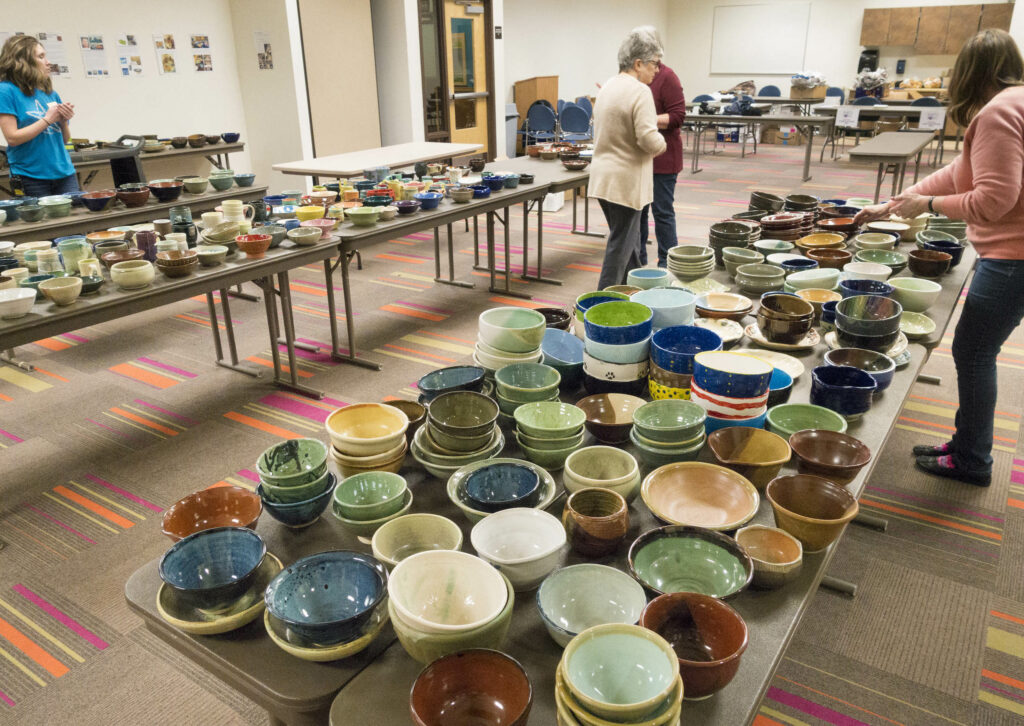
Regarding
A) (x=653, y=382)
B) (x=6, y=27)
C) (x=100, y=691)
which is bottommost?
(x=100, y=691)

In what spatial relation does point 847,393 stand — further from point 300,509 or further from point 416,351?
point 416,351

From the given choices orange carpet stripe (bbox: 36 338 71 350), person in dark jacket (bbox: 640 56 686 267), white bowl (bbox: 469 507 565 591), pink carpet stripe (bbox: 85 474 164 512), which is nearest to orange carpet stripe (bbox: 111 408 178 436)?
pink carpet stripe (bbox: 85 474 164 512)

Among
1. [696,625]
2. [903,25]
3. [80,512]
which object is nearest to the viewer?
[696,625]

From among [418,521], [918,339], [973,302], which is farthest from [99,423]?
[973,302]

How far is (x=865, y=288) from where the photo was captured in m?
2.31

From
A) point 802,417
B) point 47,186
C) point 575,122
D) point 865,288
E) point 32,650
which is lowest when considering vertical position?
point 32,650

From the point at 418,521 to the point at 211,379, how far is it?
298 centimetres

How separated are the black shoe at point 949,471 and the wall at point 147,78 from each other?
6.71 m

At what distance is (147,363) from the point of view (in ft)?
13.3

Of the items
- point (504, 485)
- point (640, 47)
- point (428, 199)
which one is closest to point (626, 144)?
point (640, 47)

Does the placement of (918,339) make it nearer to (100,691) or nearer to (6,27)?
(100,691)

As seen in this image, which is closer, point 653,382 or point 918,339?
point 653,382

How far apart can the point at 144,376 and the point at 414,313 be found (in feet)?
5.51

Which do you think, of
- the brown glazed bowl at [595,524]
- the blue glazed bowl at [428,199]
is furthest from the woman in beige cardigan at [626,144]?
the brown glazed bowl at [595,524]
